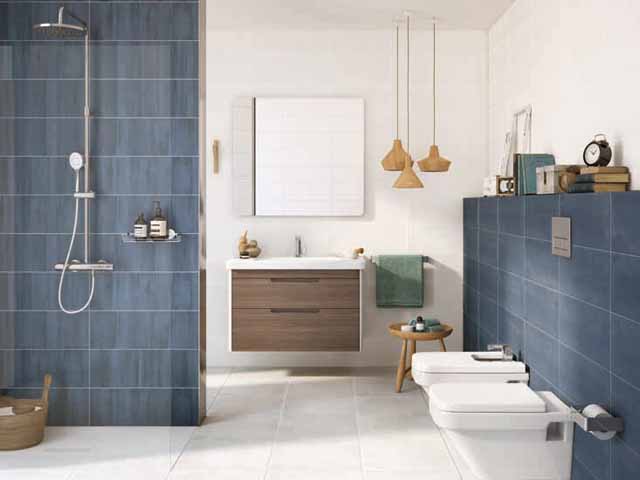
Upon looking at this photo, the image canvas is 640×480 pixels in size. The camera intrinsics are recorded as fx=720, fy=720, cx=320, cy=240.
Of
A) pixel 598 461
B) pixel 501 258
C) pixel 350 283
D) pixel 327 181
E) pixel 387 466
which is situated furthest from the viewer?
pixel 327 181

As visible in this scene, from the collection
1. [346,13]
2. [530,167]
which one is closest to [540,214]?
[530,167]

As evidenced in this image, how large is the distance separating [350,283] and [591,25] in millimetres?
2482

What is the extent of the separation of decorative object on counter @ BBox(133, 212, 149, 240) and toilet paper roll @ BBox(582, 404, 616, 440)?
235 centimetres

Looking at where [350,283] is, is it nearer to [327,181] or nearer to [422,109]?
[327,181]

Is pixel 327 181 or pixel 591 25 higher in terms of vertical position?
pixel 591 25

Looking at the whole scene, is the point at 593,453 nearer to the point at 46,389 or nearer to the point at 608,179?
the point at 608,179

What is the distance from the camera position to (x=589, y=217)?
2.81 metres

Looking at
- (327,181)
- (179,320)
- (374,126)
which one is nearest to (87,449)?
(179,320)

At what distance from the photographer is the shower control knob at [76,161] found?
3.34 m

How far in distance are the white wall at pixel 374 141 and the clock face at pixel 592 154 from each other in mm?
2503

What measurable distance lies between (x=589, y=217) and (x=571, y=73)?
1.13 m

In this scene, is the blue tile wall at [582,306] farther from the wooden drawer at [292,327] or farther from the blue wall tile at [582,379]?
the wooden drawer at [292,327]

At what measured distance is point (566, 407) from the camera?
2.91 m

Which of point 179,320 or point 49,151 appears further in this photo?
point 179,320
